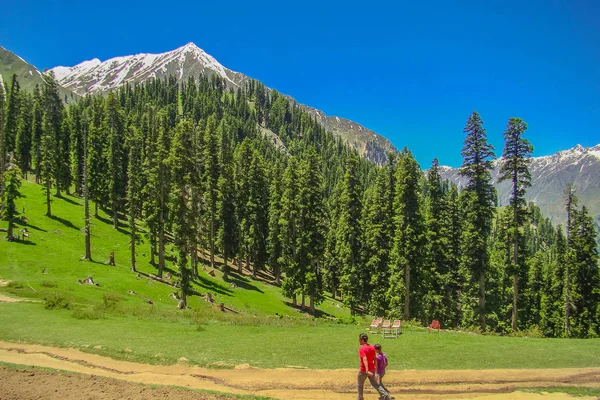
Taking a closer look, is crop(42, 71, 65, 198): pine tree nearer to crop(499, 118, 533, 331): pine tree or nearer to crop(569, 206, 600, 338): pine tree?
crop(499, 118, 533, 331): pine tree

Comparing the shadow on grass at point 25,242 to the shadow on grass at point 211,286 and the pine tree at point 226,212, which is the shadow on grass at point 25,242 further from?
the pine tree at point 226,212

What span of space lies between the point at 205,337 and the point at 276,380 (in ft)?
28.5

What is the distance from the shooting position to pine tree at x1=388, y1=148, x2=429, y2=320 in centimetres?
3825

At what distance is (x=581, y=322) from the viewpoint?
42594mm

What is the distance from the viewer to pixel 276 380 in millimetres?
16297

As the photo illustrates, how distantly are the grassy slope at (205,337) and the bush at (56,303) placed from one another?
0.48 metres

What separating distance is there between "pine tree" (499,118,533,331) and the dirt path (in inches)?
610

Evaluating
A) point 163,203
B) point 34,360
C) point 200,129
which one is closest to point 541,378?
point 34,360

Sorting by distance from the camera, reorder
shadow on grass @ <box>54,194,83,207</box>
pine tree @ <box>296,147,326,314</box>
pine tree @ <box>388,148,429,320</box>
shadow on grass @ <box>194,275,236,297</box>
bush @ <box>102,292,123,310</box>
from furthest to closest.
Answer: shadow on grass @ <box>54,194,83,207</box> < shadow on grass @ <box>194,275,236,297</box> < pine tree @ <box>296,147,326,314</box> < pine tree @ <box>388,148,429,320</box> < bush @ <box>102,292,123,310</box>

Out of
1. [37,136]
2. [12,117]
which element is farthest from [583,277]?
[12,117]

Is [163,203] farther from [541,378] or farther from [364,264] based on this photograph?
[541,378]

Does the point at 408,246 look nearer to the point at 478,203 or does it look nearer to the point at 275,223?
the point at 478,203

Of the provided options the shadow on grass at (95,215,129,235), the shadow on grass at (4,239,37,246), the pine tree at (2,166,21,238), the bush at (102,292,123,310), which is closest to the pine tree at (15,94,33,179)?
the shadow on grass at (95,215,129,235)

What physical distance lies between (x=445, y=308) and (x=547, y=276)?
2708 centimetres
